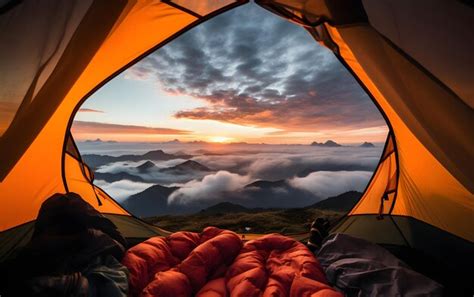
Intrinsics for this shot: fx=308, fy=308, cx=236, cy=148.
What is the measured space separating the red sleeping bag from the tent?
66cm

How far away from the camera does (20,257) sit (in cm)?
114

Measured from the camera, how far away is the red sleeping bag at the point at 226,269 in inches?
50.0

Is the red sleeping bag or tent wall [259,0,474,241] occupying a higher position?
tent wall [259,0,474,241]

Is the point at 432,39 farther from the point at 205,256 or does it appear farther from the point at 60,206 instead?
the point at 60,206

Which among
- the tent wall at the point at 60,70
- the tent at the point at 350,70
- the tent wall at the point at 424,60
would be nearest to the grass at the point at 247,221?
the tent at the point at 350,70

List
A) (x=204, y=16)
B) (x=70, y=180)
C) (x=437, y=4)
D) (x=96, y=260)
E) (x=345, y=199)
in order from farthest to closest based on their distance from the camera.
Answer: (x=345, y=199), (x=70, y=180), (x=204, y=16), (x=96, y=260), (x=437, y=4)

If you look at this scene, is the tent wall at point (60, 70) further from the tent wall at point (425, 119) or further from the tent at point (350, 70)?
the tent wall at point (425, 119)

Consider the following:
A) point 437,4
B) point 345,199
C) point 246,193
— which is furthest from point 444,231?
point 246,193

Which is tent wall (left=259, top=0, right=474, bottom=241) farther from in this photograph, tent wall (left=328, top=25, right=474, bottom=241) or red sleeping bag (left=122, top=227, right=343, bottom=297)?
red sleeping bag (left=122, top=227, right=343, bottom=297)

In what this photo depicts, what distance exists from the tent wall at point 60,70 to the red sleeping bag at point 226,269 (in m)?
0.73

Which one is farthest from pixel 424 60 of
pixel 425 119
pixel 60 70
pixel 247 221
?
pixel 247 221

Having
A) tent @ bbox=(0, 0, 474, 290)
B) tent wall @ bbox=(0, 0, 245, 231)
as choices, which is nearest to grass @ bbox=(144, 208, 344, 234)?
tent @ bbox=(0, 0, 474, 290)

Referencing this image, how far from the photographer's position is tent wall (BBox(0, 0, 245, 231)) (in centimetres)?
113

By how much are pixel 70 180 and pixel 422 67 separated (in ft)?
6.97
